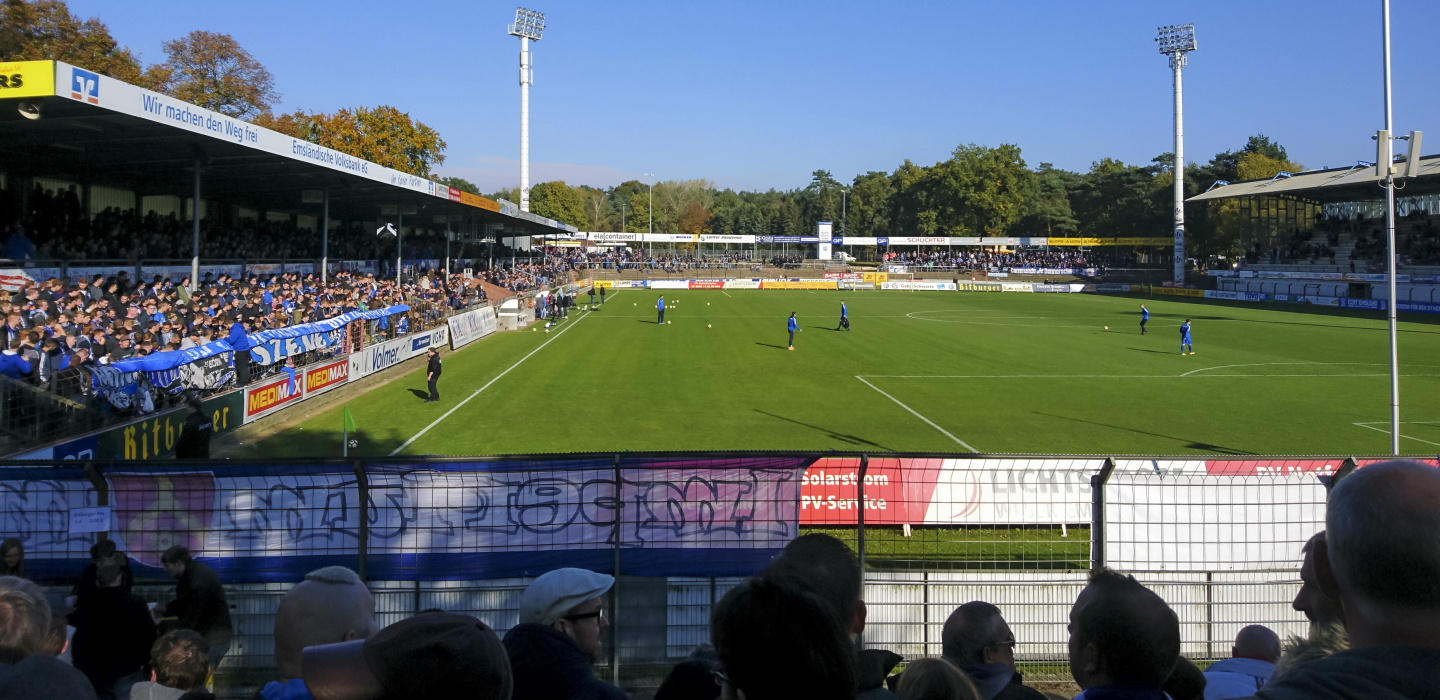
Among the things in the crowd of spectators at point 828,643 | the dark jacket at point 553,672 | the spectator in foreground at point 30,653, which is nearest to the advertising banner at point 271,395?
the crowd of spectators at point 828,643

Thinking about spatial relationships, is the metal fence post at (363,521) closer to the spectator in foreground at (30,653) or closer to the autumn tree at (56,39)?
the spectator in foreground at (30,653)

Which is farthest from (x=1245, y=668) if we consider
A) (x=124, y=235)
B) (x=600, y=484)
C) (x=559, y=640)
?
(x=124, y=235)

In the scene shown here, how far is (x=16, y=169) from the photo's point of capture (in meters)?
25.5

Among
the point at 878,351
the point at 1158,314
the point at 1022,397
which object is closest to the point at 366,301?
the point at 878,351

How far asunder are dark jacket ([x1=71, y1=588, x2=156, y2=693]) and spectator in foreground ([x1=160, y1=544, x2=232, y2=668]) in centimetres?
54

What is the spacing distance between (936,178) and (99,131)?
11946cm

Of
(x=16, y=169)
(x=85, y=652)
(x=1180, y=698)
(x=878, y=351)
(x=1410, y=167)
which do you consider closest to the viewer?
(x=1180, y=698)

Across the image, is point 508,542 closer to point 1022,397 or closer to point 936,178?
point 1022,397

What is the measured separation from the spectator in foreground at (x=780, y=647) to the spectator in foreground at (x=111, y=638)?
5.07 metres

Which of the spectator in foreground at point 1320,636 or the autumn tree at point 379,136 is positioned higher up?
the autumn tree at point 379,136

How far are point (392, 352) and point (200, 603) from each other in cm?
2509

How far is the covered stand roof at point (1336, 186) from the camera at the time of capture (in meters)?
58.8

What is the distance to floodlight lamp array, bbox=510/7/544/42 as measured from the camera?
9081cm

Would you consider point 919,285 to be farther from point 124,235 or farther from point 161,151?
point 161,151
